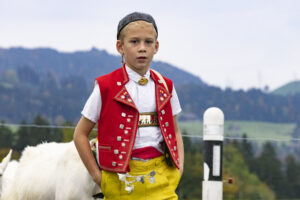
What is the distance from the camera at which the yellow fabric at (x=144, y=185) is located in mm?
3965

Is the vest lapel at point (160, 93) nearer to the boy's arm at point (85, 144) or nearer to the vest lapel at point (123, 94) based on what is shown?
the vest lapel at point (123, 94)

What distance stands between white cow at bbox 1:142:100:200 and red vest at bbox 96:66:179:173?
2.00 meters

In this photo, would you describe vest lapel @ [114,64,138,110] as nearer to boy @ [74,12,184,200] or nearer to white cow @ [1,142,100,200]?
boy @ [74,12,184,200]

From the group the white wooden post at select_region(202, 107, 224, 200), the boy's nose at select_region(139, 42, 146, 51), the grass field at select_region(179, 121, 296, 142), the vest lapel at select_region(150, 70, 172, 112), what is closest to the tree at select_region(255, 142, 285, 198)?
the grass field at select_region(179, 121, 296, 142)

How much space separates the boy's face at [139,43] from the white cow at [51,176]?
2.18 m

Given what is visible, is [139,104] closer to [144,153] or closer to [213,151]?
[144,153]

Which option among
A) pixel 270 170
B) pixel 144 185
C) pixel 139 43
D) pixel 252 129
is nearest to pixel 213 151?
pixel 144 185

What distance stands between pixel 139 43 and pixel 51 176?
2.84 metres

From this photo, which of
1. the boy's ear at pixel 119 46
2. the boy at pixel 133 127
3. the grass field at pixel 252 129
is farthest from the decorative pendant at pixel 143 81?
the grass field at pixel 252 129

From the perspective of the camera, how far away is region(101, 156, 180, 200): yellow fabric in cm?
396

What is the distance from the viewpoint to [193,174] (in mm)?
70250

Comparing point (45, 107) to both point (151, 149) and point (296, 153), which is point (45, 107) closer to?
point (296, 153)

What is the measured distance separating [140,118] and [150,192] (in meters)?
0.44

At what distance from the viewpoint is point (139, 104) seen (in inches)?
159
